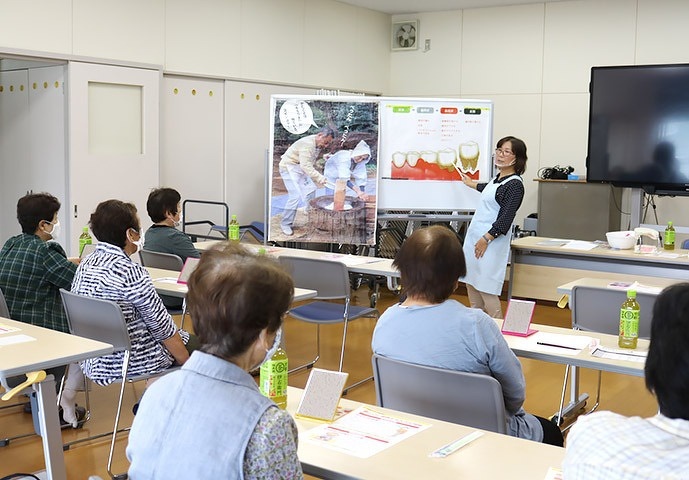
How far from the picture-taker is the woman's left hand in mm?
5469

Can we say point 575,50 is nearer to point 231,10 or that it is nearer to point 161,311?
point 231,10

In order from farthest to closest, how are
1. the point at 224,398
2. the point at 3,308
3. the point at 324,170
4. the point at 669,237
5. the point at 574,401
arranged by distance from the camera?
1. the point at 324,170
2. the point at 669,237
3. the point at 574,401
4. the point at 3,308
5. the point at 224,398

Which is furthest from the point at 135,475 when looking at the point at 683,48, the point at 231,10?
the point at 683,48

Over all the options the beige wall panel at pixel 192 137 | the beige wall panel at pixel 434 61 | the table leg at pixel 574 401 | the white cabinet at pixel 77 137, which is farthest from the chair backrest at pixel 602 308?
the beige wall panel at pixel 434 61

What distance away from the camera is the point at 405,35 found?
982 centimetres

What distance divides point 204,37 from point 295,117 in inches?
57.0

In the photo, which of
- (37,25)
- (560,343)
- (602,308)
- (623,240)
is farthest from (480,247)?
(37,25)

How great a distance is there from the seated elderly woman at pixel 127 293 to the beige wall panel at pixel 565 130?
6.41 metres

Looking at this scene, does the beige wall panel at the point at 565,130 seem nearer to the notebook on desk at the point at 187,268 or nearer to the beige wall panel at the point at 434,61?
the beige wall panel at the point at 434,61

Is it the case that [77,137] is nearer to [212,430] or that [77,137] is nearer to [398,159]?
[398,159]

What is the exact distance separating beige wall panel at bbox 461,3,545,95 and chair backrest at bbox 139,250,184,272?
18.0 feet

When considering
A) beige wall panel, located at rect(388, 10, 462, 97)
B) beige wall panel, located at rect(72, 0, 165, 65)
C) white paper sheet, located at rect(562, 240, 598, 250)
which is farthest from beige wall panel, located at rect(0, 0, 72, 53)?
beige wall panel, located at rect(388, 10, 462, 97)

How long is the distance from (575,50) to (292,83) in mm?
3208

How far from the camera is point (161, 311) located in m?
3.38
